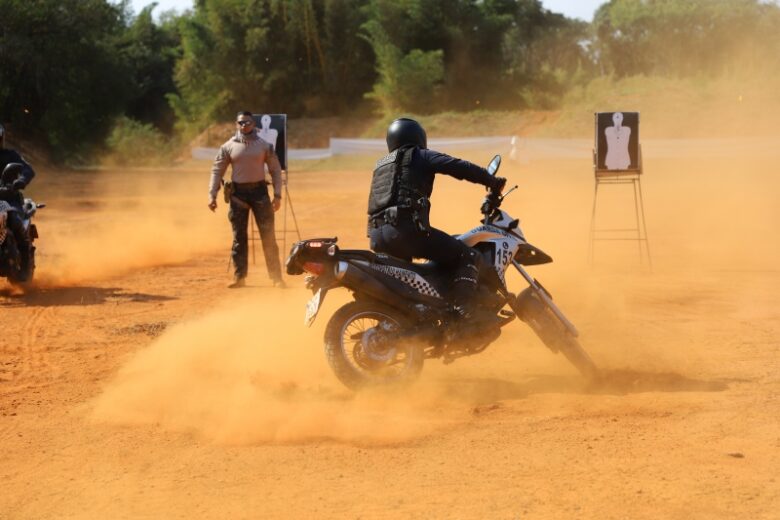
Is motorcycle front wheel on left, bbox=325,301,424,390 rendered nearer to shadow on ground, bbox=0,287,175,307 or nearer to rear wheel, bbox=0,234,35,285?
shadow on ground, bbox=0,287,175,307

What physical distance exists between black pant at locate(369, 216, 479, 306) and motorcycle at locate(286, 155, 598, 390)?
0.09 m

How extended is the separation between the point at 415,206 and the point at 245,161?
591cm

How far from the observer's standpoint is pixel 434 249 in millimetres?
7215

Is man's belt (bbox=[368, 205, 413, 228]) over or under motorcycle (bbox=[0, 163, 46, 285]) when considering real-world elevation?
over

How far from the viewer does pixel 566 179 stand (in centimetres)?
3109

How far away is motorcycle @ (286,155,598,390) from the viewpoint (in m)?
6.96

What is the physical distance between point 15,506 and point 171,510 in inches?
33.7

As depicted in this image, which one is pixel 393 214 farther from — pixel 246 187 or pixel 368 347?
pixel 246 187

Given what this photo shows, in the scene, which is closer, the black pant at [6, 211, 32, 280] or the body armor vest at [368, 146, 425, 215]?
the body armor vest at [368, 146, 425, 215]

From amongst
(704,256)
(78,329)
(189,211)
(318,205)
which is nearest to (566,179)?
(318,205)

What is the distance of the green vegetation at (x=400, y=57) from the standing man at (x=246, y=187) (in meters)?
36.8

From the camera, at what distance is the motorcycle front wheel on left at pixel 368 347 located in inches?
275

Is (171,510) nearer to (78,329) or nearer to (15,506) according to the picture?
(15,506)

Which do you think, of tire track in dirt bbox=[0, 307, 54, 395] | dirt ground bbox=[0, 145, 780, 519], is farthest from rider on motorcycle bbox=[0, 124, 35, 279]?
tire track in dirt bbox=[0, 307, 54, 395]
